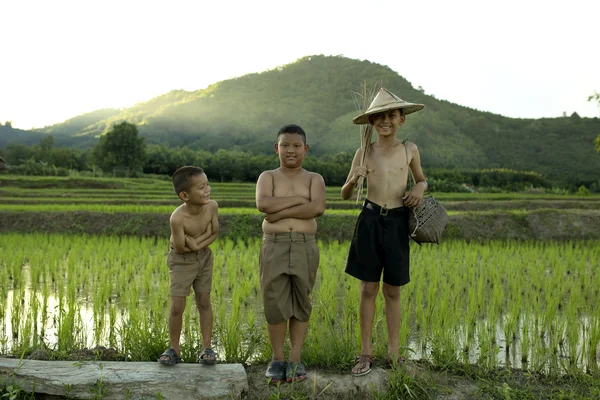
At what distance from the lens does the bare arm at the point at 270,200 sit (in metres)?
2.42

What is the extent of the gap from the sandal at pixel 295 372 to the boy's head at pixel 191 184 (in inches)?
37.8

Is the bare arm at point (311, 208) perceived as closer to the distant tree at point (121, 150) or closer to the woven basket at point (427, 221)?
the woven basket at point (427, 221)

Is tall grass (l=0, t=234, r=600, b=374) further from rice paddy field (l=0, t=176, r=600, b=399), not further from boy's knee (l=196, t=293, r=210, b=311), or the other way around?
boy's knee (l=196, t=293, r=210, b=311)

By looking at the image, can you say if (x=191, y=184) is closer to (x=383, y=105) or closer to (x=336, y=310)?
(x=383, y=105)

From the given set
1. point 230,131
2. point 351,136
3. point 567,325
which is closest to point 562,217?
point 567,325

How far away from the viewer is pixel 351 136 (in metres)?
64.1

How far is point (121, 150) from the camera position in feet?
109

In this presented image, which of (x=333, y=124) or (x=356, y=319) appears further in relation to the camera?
(x=333, y=124)

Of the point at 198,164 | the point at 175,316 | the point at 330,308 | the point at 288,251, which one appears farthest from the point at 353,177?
the point at 198,164

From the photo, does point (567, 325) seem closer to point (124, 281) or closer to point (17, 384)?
point (17, 384)

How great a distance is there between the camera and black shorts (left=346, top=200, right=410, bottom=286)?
2521 millimetres

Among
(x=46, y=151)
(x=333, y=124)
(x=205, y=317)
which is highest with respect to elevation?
(x=333, y=124)

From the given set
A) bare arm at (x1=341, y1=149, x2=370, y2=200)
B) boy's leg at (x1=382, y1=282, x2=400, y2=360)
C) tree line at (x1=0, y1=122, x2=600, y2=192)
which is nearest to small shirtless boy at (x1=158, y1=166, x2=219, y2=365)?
bare arm at (x1=341, y1=149, x2=370, y2=200)

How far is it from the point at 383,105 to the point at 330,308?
174 cm
